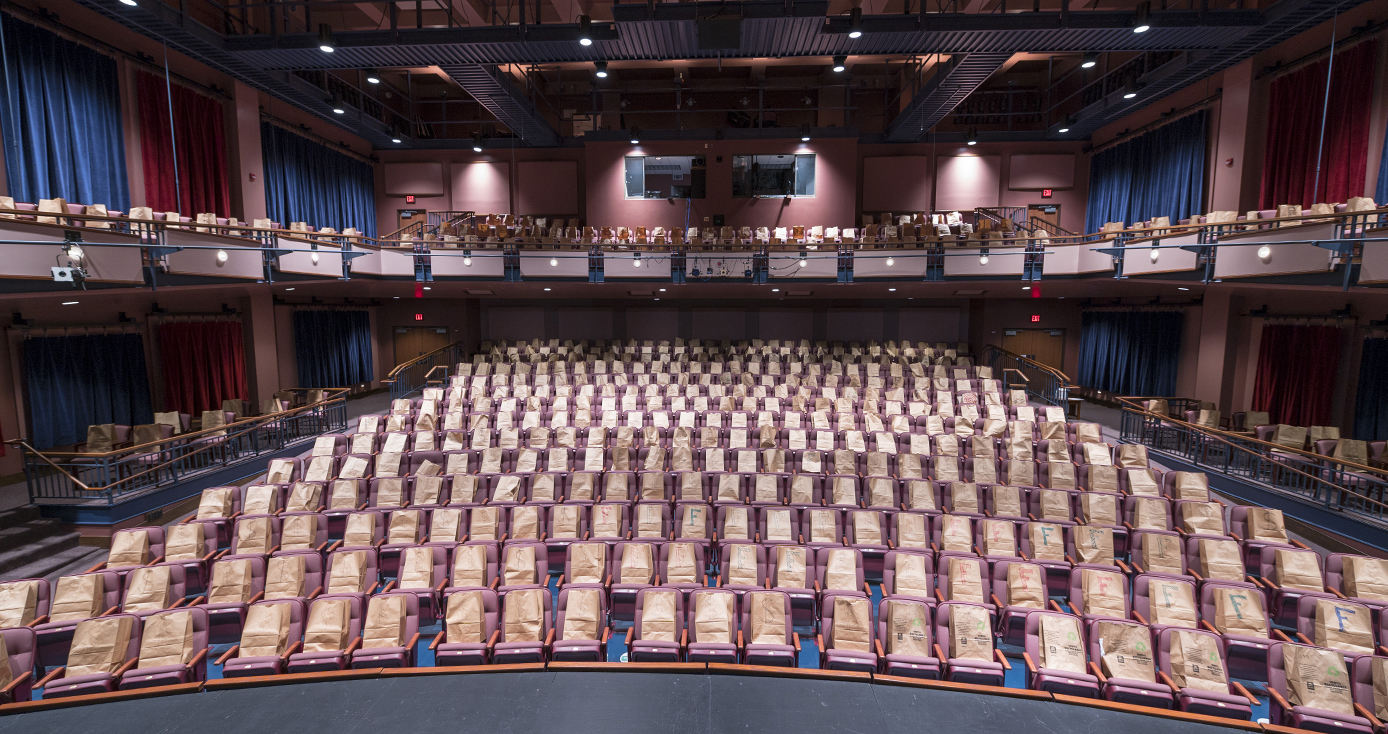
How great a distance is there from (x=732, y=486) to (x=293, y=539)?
4.85 meters

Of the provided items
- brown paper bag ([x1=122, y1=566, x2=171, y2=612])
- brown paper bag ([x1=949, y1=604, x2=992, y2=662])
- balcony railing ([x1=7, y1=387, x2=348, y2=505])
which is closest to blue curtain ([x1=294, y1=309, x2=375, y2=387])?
balcony railing ([x1=7, y1=387, x2=348, y2=505])

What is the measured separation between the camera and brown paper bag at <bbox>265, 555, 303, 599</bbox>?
5.48 metres

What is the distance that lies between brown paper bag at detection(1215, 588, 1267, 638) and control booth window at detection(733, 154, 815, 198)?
41.5ft

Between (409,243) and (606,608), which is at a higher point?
(409,243)

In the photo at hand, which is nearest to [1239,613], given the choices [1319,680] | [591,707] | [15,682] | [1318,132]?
[1319,680]

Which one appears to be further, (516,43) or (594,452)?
(516,43)

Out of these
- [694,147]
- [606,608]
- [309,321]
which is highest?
[694,147]

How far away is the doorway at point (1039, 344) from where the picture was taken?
16391mm

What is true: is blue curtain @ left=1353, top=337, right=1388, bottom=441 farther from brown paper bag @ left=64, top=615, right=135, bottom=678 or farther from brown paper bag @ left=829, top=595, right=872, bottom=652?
brown paper bag @ left=64, top=615, right=135, bottom=678

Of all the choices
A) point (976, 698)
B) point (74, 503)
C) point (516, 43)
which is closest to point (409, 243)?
point (516, 43)

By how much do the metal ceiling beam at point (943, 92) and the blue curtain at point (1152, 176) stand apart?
12.8 feet

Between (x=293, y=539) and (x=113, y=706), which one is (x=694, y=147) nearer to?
(x=293, y=539)

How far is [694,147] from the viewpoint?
1602 centimetres

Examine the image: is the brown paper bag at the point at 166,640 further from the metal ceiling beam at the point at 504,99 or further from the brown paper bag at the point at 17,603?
the metal ceiling beam at the point at 504,99
